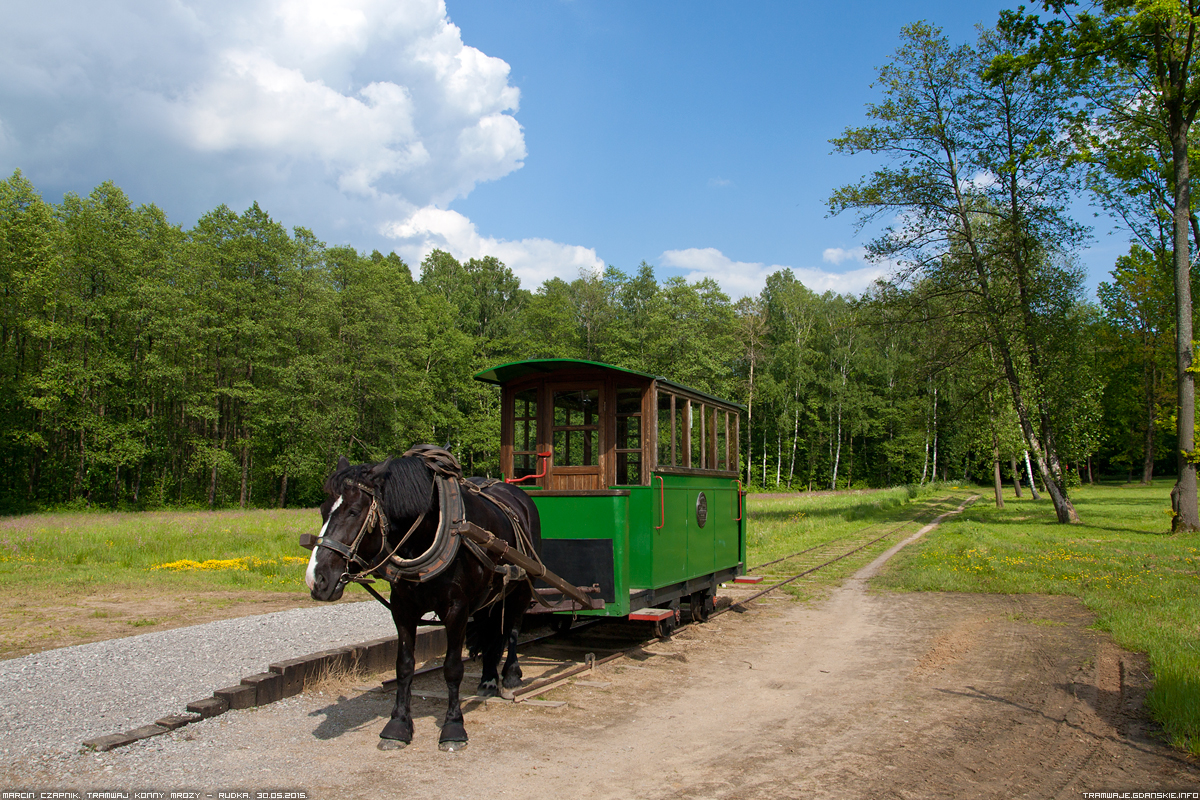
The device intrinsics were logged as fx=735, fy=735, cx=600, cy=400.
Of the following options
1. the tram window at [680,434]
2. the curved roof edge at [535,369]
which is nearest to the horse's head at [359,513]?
the curved roof edge at [535,369]

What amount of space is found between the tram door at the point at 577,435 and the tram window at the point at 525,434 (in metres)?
0.25

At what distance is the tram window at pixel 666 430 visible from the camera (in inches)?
322

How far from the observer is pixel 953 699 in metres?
6.10

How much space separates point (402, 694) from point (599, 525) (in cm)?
265

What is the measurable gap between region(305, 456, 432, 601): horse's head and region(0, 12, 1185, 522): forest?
20.7 metres

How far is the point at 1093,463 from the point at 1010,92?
57.4 m

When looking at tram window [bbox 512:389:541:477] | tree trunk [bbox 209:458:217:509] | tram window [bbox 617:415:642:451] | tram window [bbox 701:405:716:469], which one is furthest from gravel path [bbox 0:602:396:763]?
tree trunk [bbox 209:458:217:509]

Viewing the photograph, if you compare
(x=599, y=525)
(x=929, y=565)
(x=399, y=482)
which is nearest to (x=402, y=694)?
(x=399, y=482)

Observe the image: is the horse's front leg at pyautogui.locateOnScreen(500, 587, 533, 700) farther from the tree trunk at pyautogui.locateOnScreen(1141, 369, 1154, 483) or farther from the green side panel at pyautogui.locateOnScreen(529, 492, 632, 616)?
the tree trunk at pyautogui.locateOnScreen(1141, 369, 1154, 483)

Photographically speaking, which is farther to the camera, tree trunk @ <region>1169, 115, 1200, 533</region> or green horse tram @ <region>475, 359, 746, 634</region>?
tree trunk @ <region>1169, 115, 1200, 533</region>

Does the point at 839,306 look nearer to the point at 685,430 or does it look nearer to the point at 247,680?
the point at 685,430

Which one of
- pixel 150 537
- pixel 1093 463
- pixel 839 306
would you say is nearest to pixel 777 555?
pixel 150 537

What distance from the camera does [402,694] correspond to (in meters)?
5.05

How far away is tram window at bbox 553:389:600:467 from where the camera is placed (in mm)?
8086
